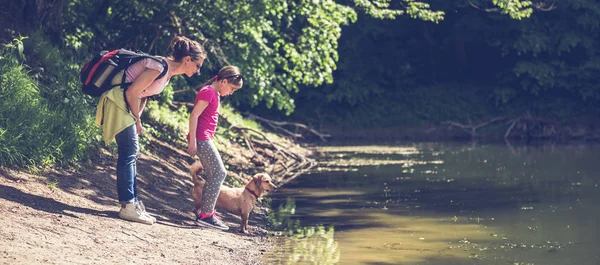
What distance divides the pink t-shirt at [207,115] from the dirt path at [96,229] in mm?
961

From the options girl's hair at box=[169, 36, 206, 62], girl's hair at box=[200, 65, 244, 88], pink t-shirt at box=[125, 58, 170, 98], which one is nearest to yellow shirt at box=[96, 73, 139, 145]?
pink t-shirt at box=[125, 58, 170, 98]

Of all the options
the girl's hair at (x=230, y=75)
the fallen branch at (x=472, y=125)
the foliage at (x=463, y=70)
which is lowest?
the girl's hair at (x=230, y=75)

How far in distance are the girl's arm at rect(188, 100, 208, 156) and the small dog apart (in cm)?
57

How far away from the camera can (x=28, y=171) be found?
1095 cm

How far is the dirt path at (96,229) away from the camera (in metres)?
8.09

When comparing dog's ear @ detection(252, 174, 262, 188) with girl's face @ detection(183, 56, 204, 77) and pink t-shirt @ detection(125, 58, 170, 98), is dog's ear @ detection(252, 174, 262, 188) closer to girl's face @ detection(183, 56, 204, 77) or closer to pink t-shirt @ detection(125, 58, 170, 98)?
girl's face @ detection(183, 56, 204, 77)

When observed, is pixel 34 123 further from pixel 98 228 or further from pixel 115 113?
pixel 98 228

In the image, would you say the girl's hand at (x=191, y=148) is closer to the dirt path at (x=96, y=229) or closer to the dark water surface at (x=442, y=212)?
the dirt path at (x=96, y=229)

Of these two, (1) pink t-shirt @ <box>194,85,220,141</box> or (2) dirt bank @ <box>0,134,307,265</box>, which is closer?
(2) dirt bank @ <box>0,134,307,265</box>

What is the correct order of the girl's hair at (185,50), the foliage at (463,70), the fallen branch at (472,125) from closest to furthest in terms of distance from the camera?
the girl's hair at (185,50)
the fallen branch at (472,125)
the foliage at (463,70)

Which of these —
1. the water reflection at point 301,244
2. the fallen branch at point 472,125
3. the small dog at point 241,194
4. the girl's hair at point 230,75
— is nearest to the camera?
the water reflection at point 301,244

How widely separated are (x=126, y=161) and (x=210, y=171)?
104 centimetres

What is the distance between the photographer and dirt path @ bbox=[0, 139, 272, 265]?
8.09 metres

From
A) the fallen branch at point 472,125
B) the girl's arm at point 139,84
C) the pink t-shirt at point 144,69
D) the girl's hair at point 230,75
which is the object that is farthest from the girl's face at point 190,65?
the fallen branch at point 472,125
